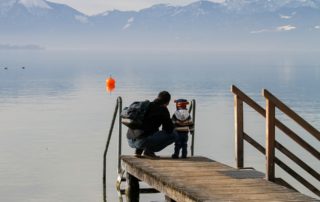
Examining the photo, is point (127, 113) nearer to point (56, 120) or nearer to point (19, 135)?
point (19, 135)

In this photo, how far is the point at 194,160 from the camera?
1841cm

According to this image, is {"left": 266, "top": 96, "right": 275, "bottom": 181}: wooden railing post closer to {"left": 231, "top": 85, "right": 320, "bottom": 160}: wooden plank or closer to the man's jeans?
{"left": 231, "top": 85, "right": 320, "bottom": 160}: wooden plank

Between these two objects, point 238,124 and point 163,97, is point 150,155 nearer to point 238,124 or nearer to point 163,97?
point 163,97

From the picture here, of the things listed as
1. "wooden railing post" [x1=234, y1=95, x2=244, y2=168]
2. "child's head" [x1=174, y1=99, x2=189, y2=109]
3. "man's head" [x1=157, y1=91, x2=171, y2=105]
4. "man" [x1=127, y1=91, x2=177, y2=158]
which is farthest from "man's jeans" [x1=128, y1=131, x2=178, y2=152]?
"wooden railing post" [x1=234, y1=95, x2=244, y2=168]

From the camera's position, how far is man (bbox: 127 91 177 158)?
57.8 ft

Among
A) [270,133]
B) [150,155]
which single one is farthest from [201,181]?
[150,155]

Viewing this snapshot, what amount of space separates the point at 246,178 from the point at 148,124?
10.3ft

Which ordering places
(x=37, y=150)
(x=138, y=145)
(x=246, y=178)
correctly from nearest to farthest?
(x=246, y=178) → (x=138, y=145) → (x=37, y=150)

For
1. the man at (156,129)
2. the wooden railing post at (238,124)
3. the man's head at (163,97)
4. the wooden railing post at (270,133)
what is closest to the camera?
the wooden railing post at (270,133)

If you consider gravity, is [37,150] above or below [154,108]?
below

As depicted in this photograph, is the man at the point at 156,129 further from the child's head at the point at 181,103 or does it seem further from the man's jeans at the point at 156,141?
the child's head at the point at 181,103

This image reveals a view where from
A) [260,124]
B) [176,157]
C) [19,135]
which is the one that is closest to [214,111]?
[260,124]

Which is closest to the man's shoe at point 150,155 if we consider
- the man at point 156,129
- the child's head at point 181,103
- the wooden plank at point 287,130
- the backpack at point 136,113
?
the man at point 156,129

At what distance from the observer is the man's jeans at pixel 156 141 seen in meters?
18.0
